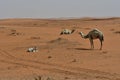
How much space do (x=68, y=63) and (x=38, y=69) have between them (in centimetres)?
208

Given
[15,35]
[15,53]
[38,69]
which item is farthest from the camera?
[15,35]

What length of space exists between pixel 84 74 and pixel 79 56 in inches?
213

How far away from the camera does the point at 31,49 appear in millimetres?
24797

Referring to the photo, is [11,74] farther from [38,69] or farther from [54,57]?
[54,57]

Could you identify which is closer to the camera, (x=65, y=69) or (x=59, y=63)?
(x=65, y=69)

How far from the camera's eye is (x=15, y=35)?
125ft

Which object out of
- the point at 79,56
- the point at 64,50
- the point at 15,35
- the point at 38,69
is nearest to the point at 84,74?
the point at 38,69

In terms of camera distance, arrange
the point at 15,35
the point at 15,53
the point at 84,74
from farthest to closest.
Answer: the point at 15,35
the point at 15,53
the point at 84,74

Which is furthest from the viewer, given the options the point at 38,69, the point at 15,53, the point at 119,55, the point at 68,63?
the point at 15,53

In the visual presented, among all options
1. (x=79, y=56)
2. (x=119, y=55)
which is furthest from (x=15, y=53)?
(x=119, y=55)

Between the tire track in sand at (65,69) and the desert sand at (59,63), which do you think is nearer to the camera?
the tire track in sand at (65,69)

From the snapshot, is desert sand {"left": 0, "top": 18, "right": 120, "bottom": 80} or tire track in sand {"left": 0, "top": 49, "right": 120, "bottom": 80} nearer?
tire track in sand {"left": 0, "top": 49, "right": 120, "bottom": 80}

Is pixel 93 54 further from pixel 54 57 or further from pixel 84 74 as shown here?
pixel 84 74

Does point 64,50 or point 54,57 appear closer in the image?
point 54,57
